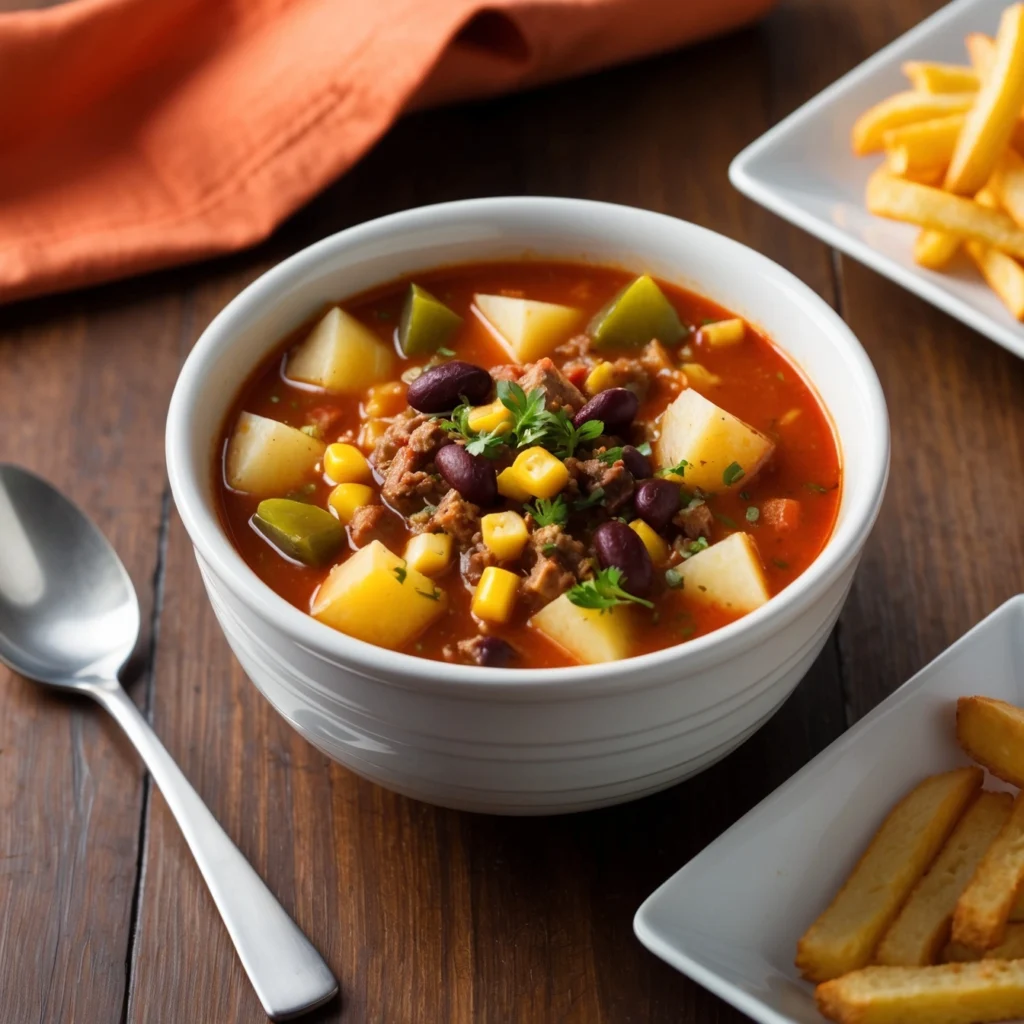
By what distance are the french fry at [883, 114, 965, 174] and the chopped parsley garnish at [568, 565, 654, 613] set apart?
2180 mm

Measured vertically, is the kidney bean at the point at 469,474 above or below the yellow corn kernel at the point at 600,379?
above

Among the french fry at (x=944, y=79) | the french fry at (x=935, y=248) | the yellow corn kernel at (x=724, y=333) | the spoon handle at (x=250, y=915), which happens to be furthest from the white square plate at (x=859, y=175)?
the spoon handle at (x=250, y=915)

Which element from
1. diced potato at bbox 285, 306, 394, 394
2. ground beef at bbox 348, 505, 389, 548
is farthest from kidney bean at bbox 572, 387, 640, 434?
diced potato at bbox 285, 306, 394, 394

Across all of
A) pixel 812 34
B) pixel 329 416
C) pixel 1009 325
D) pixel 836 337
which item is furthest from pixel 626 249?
pixel 812 34

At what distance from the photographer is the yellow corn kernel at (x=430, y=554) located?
9.46 feet

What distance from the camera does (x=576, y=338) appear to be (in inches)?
137

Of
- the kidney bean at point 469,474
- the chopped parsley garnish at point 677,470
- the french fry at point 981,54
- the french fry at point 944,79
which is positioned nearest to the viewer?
the kidney bean at point 469,474

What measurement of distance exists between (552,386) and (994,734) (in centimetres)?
120

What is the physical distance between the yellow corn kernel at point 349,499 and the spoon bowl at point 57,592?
716mm

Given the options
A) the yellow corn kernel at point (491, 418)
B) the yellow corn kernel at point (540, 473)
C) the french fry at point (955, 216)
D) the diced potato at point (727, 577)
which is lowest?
the french fry at point (955, 216)

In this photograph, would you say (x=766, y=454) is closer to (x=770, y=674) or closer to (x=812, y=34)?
(x=770, y=674)

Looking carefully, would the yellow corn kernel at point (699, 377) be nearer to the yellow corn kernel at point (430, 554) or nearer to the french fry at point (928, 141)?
the yellow corn kernel at point (430, 554)

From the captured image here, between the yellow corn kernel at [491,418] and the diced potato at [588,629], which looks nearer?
the diced potato at [588,629]

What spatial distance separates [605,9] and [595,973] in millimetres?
3292
